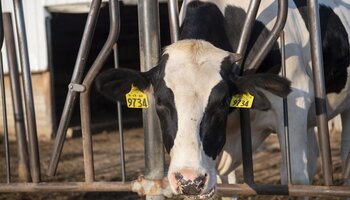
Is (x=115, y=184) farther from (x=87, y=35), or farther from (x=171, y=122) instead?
(x=87, y=35)

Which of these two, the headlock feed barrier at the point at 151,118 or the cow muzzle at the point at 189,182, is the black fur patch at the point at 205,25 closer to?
the headlock feed barrier at the point at 151,118

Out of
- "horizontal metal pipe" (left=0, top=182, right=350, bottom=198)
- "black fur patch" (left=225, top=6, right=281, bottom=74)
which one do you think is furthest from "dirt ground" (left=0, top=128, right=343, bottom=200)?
"horizontal metal pipe" (left=0, top=182, right=350, bottom=198)

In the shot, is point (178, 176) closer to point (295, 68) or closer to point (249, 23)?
point (249, 23)

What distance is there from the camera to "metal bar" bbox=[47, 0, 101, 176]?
3.81m

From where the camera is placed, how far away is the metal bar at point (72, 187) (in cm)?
377

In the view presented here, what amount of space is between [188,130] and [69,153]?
234 inches

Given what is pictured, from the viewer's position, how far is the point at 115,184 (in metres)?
3.76

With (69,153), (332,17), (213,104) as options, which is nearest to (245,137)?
(213,104)

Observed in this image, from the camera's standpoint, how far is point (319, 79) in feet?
11.9

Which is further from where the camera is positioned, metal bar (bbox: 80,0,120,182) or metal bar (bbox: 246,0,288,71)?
metal bar (bbox: 80,0,120,182)

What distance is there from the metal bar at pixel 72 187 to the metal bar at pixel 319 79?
3.42ft

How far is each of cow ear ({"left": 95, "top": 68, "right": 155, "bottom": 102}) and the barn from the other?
5.47 m

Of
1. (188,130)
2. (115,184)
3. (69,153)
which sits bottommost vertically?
(69,153)

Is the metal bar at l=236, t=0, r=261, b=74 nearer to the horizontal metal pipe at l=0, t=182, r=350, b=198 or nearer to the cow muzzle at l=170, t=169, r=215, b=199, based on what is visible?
the horizontal metal pipe at l=0, t=182, r=350, b=198
